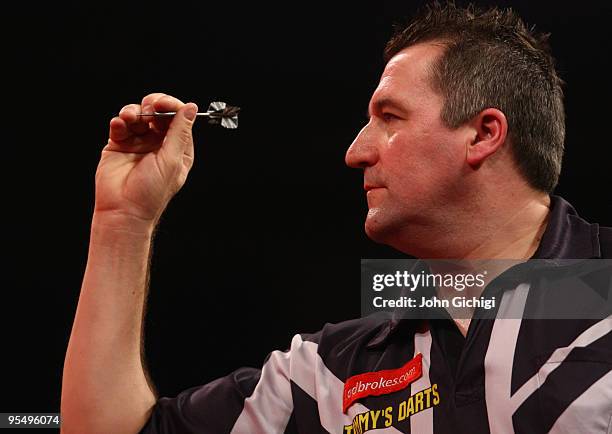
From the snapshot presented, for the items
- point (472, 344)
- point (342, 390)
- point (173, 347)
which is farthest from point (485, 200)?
point (173, 347)

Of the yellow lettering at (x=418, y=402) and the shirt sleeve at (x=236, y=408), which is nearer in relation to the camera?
the yellow lettering at (x=418, y=402)

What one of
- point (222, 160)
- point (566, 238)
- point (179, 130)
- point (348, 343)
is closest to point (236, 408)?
point (348, 343)

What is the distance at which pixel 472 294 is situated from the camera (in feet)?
3.82

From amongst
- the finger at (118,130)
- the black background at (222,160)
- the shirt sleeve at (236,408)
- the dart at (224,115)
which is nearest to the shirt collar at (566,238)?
the shirt sleeve at (236,408)

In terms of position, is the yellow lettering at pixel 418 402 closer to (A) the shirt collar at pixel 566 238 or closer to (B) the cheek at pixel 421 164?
(A) the shirt collar at pixel 566 238

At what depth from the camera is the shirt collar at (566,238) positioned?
111cm

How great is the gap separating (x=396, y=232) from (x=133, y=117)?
38 centimetres

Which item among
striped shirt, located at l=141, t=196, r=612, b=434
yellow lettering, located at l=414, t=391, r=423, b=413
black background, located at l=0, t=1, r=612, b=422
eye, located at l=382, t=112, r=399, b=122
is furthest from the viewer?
black background, located at l=0, t=1, r=612, b=422

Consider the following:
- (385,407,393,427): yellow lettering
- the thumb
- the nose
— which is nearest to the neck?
the nose

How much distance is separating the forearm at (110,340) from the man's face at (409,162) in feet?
1.04

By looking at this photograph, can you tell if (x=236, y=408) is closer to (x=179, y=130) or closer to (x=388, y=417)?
(x=388, y=417)

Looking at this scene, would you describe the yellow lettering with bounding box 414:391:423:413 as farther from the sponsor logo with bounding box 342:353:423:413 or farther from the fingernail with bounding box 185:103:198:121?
the fingernail with bounding box 185:103:198:121

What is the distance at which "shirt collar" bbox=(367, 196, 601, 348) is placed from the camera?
43.7 inches

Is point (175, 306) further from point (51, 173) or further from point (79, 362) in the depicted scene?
point (79, 362)
